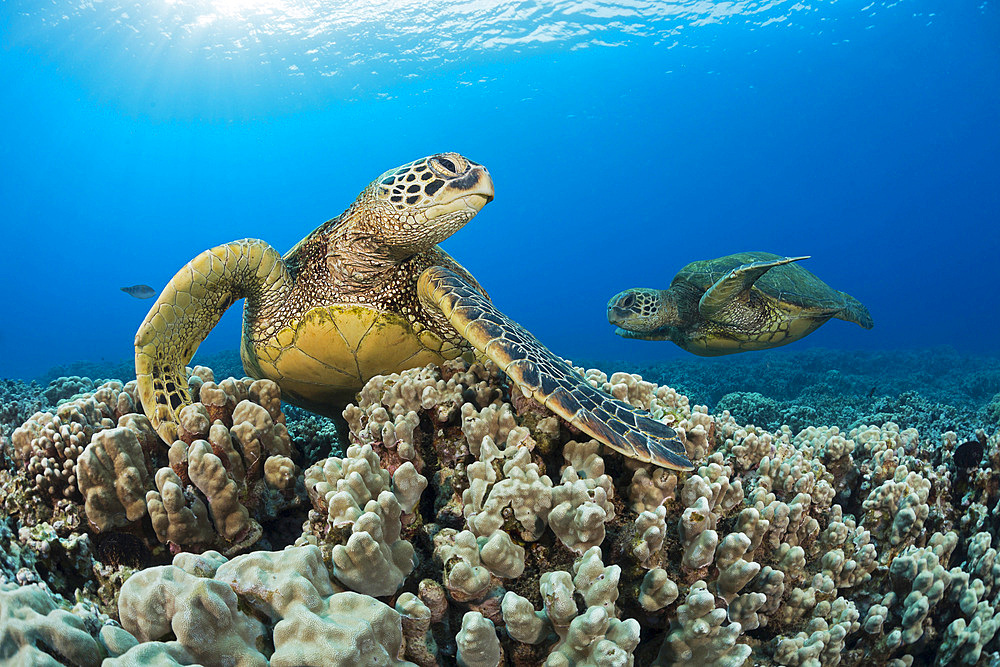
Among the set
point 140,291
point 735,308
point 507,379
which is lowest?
point 507,379

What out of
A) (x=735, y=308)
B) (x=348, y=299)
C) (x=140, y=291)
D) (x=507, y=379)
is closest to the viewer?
(x=507, y=379)

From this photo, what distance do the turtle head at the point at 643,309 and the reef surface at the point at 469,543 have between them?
4.30 metres

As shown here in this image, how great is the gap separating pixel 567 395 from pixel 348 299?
180 centimetres

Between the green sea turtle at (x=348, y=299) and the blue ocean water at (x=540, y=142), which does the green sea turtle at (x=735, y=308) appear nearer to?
the green sea turtle at (x=348, y=299)

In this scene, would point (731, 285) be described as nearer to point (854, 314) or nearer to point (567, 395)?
point (854, 314)

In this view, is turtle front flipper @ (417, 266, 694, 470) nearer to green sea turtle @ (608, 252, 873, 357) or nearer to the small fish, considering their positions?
green sea turtle @ (608, 252, 873, 357)

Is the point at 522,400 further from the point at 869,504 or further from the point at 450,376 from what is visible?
the point at 869,504

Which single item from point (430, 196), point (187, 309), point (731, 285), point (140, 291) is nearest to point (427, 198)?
point (430, 196)

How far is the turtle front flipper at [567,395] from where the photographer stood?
1.56 m

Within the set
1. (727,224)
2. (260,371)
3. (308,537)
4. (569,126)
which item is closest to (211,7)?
(260,371)

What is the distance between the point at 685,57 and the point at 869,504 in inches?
2120

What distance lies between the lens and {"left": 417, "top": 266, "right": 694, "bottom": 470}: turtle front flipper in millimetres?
1562

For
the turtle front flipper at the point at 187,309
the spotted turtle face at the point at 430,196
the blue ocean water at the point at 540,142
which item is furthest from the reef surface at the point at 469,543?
the blue ocean water at the point at 540,142

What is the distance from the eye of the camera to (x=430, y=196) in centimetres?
277
